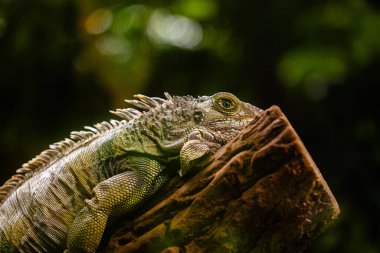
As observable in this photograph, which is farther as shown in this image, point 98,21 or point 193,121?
point 98,21

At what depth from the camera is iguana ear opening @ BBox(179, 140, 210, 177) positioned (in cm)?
317

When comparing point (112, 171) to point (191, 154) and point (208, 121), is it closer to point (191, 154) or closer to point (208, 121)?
point (191, 154)

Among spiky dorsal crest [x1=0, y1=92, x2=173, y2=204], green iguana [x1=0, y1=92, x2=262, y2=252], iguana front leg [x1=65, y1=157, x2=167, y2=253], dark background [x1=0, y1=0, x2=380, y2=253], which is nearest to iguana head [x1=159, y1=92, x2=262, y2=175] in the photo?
green iguana [x1=0, y1=92, x2=262, y2=252]

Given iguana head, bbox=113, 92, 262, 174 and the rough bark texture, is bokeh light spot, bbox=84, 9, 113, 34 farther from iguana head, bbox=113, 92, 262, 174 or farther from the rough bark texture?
the rough bark texture

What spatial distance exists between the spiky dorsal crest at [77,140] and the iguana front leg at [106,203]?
542 mm

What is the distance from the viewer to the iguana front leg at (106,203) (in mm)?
3164

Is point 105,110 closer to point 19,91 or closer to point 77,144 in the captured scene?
point 19,91

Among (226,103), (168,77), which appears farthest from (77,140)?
(168,77)

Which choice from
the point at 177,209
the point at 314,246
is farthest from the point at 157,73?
the point at 177,209

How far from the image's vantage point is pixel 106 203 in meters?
3.18

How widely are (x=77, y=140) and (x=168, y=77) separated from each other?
5.06 meters

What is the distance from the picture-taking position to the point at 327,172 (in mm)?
7938

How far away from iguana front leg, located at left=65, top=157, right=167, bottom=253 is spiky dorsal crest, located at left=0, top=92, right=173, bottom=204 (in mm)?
542

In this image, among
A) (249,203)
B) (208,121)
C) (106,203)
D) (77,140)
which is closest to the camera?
(249,203)
